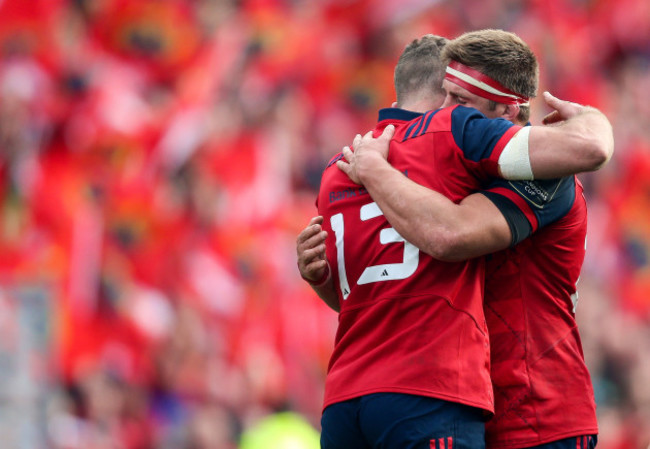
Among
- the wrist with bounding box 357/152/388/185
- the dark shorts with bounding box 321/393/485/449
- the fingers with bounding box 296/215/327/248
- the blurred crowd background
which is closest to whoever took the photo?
the dark shorts with bounding box 321/393/485/449

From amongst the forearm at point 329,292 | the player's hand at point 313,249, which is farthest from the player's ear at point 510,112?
the forearm at point 329,292

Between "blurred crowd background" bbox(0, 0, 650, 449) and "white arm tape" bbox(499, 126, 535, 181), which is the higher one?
"blurred crowd background" bbox(0, 0, 650, 449)

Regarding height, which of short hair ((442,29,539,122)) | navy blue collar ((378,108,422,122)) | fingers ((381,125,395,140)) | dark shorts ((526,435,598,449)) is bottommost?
dark shorts ((526,435,598,449))

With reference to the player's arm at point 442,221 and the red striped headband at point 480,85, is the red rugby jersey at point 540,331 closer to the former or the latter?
the player's arm at point 442,221

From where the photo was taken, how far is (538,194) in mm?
2666

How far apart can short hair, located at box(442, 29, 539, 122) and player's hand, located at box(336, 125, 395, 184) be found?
1.14ft

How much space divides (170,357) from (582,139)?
189 inches

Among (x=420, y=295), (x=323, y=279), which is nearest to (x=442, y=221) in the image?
(x=420, y=295)

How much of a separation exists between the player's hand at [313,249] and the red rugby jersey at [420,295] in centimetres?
8

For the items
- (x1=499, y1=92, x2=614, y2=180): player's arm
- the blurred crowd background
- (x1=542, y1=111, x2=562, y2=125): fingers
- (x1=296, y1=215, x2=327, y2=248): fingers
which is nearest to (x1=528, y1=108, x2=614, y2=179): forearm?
(x1=499, y1=92, x2=614, y2=180): player's arm

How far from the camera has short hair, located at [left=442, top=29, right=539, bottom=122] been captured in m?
2.90

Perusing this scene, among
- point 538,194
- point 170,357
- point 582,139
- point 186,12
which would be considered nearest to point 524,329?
point 538,194

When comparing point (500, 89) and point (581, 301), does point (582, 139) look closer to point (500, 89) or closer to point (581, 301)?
point (500, 89)

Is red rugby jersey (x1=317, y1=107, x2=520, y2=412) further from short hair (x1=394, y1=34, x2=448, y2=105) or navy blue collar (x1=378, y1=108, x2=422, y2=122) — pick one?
short hair (x1=394, y1=34, x2=448, y2=105)
